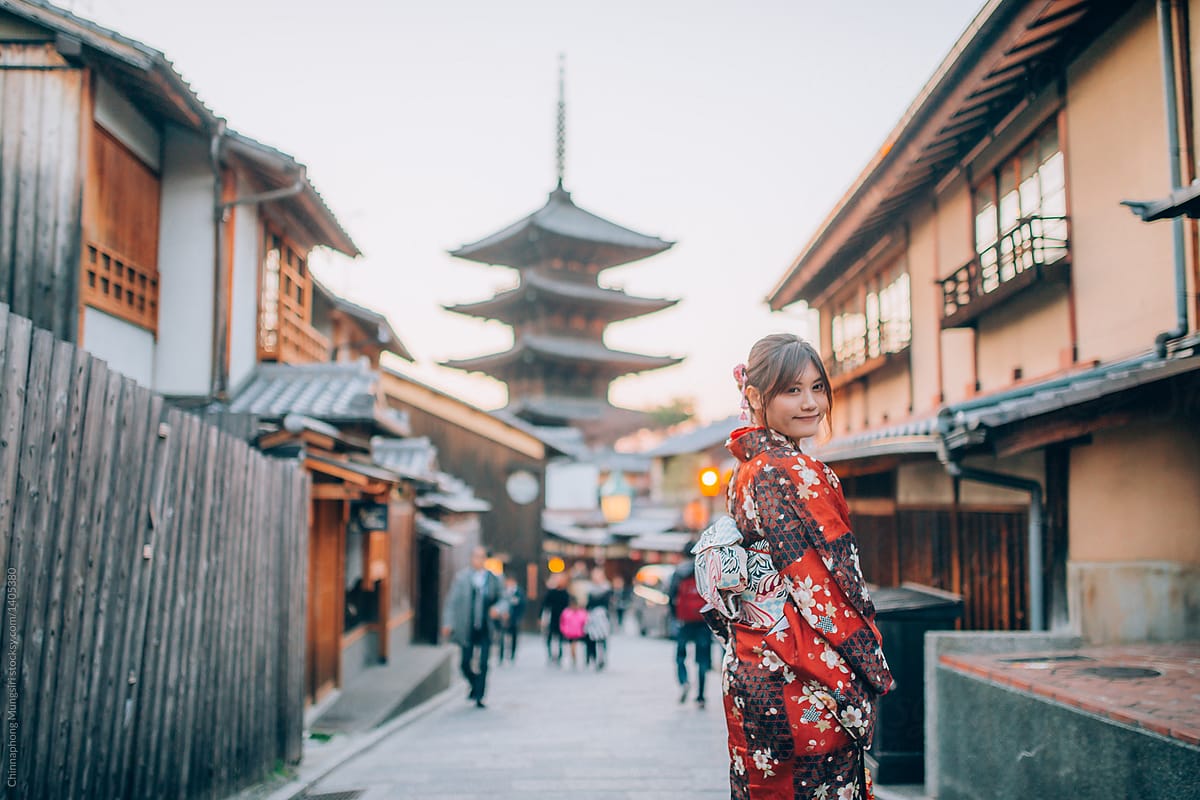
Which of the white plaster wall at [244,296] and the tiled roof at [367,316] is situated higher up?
the tiled roof at [367,316]

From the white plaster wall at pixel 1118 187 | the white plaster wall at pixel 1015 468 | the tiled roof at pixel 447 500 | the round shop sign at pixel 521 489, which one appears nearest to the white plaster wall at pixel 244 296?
the tiled roof at pixel 447 500

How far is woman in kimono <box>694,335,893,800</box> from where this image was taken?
280 centimetres

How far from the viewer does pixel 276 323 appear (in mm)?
12055

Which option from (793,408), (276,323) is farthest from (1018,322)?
(276,323)

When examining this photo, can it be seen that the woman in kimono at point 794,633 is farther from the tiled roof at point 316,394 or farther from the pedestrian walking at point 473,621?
the pedestrian walking at point 473,621

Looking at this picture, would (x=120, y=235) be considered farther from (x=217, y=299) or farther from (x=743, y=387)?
(x=743, y=387)

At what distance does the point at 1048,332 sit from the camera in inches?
316

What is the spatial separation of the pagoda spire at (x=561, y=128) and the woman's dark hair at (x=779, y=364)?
34339mm

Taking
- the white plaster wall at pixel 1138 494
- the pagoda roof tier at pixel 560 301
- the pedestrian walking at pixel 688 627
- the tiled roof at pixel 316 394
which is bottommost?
the pedestrian walking at pixel 688 627

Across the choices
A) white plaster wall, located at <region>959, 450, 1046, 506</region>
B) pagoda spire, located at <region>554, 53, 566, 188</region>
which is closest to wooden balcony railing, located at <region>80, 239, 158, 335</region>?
white plaster wall, located at <region>959, 450, 1046, 506</region>

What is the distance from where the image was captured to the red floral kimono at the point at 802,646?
2799 mm

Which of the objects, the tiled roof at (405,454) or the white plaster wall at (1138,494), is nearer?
the white plaster wall at (1138,494)

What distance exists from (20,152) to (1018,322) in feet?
29.6

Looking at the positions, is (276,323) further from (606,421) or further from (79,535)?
(606,421)
